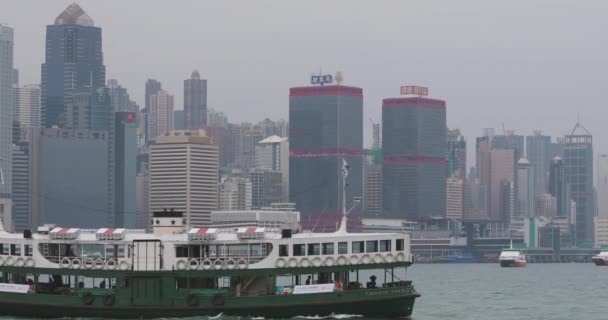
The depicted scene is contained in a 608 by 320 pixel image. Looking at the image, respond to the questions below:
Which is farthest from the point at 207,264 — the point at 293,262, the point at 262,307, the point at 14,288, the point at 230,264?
the point at 14,288

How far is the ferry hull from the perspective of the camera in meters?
58.6

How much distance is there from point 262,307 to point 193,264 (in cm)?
359

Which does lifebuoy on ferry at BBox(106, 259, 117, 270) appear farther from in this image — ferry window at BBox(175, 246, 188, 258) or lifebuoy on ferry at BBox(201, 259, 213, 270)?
lifebuoy on ferry at BBox(201, 259, 213, 270)

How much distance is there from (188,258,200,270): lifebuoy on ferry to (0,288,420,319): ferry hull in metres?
1.46

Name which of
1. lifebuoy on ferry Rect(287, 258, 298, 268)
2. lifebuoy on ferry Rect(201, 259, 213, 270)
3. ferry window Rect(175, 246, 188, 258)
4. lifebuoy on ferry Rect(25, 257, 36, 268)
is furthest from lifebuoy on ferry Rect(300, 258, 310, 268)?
lifebuoy on ferry Rect(25, 257, 36, 268)

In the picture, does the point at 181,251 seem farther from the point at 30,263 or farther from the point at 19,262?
the point at 19,262

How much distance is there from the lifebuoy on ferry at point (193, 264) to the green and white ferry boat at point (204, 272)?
5 centimetres

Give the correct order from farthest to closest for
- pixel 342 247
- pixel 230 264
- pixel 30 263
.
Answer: pixel 30 263 < pixel 342 247 < pixel 230 264

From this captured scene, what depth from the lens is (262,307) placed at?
192 ft

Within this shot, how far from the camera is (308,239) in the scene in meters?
59.3

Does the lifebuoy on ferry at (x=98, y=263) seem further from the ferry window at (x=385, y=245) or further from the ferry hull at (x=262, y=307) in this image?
the ferry window at (x=385, y=245)

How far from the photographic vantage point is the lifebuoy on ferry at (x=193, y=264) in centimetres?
5916

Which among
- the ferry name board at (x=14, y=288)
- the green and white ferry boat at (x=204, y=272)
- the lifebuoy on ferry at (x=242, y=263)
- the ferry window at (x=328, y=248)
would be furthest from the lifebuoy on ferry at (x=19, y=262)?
the ferry window at (x=328, y=248)

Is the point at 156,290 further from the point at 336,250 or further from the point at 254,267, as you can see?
the point at 336,250
